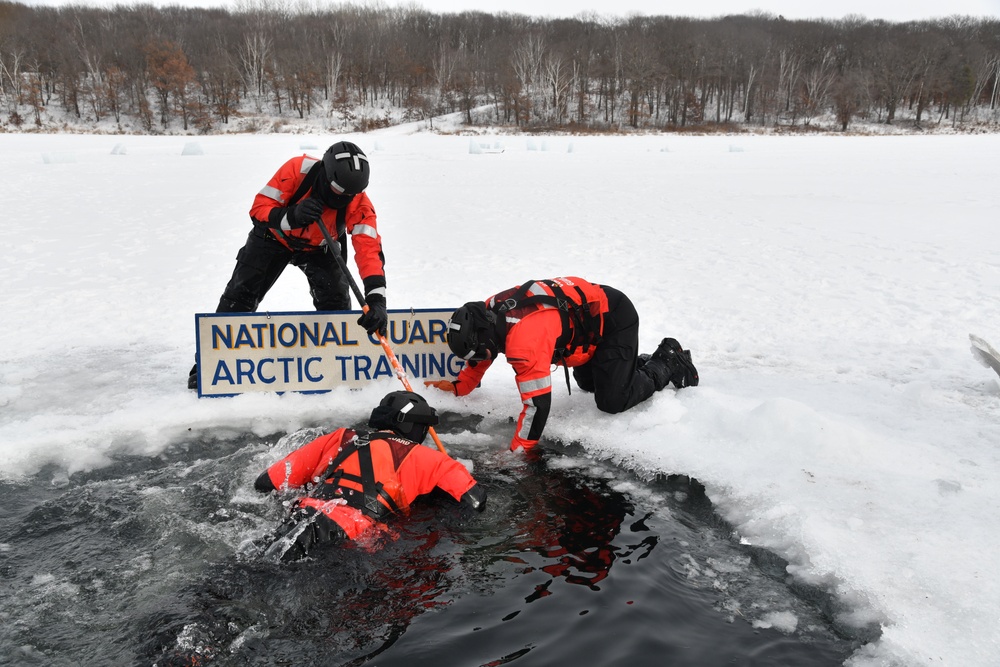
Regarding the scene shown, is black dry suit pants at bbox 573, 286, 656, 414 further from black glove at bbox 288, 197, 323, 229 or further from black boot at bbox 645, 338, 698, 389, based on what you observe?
black glove at bbox 288, 197, 323, 229

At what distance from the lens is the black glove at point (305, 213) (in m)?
5.51

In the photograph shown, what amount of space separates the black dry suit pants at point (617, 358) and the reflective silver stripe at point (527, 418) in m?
0.91

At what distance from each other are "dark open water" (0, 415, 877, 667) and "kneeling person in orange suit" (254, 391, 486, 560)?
0.12 metres

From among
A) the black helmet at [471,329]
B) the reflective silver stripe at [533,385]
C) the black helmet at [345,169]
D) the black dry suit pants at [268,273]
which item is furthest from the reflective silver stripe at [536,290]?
the black dry suit pants at [268,273]

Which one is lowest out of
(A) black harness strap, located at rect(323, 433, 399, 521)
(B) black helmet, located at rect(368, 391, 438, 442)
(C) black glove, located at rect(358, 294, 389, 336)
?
(A) black harness strap, located at rect(323, 433, 399, 521)

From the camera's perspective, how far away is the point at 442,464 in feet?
13.5

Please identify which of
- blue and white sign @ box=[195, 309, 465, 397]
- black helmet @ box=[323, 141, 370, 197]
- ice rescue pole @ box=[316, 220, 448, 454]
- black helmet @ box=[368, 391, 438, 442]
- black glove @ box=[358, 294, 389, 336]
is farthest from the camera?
blue and white sign @ box=[195, 309, 465, 397]

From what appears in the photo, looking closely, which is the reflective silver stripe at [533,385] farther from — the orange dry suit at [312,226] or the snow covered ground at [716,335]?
the orange dry suit at [312,226]

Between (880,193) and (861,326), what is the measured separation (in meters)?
11.6

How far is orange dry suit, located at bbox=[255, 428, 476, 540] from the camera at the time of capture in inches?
153

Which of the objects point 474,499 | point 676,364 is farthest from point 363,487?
point 676,364

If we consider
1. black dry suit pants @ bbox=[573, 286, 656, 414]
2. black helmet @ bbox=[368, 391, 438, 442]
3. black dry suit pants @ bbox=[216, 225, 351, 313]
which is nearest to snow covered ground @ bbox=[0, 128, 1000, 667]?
black dry suit pants @ bbox=[573, 286, 656, 414]

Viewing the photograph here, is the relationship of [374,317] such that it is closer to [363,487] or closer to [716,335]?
[363,487]

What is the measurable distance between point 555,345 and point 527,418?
59 centimetres
